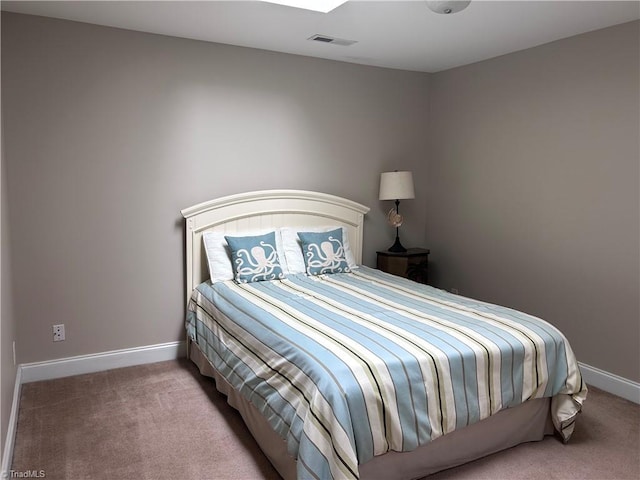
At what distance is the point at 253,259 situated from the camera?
3664 mm

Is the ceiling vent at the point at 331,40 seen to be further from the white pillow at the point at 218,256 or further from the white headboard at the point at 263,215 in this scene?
the white pillow at the point at 218,256

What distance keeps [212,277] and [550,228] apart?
2.52 metres

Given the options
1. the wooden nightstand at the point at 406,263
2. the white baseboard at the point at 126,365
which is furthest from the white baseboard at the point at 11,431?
the wooden nightstand at the point at 406,263

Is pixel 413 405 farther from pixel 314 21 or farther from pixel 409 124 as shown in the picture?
pixel 409 124

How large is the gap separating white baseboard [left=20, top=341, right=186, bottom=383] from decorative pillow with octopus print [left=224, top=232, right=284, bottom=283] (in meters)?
0.79

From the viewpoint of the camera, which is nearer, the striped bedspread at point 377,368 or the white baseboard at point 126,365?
the striped bedspread at point 377,368

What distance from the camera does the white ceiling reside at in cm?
294

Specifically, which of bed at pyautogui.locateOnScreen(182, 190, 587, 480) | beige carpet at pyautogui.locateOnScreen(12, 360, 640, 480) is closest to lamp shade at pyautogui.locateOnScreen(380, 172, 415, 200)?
bed at pyautogui.locateOnScreen(182, 190, 587, 480)

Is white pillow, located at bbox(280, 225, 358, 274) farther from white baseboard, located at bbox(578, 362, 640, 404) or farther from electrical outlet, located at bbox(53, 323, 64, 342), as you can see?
white baseboard, located at bbox(578, 362, 640, 404)

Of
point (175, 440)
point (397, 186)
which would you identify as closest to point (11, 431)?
point (175, 440)

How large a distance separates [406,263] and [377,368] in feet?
7.77

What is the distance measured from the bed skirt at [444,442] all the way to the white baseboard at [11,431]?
43.2 inches

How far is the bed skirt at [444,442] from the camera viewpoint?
2211 mm

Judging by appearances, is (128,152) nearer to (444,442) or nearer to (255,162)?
(255,162)
